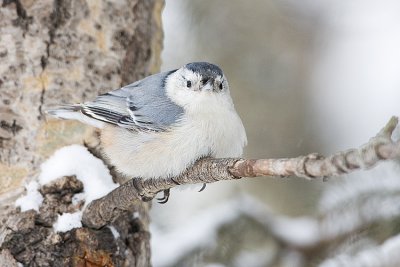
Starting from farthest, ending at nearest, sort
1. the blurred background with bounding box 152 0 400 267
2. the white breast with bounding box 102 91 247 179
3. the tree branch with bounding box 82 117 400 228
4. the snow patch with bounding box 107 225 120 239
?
the blurred background with bounding box 152 0 400 267, the snow patch with bounding box 107 225 120 239, the white breast with bounding box 102 91 247 179, the tree branch with bounding box 82 117 400 228

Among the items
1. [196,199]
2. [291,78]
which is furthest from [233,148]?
[291,78]

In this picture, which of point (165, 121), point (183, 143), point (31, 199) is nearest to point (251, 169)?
point (183, 143)

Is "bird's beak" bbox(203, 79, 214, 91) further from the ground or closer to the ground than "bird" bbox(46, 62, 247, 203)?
further from the ground

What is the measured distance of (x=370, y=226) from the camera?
1936mm

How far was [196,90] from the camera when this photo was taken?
213 centimetres

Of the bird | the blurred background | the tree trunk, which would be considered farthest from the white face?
the blurred background

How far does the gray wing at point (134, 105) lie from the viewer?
209 centimetres

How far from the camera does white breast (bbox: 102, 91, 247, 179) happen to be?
1924 millimetres

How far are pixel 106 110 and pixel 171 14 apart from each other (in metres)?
1.10

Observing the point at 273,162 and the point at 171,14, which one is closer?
the point at 273,162

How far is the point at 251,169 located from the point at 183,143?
0.59 meters

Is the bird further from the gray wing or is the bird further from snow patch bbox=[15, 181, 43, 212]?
snow patch bbox=[15, 181, 43, 212]

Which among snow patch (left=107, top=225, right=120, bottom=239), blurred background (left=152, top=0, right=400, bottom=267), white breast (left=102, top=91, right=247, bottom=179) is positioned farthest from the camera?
blurred background (left=152, top=0, right=400, bottom=267)

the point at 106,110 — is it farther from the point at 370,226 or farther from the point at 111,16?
the point at 370,226
